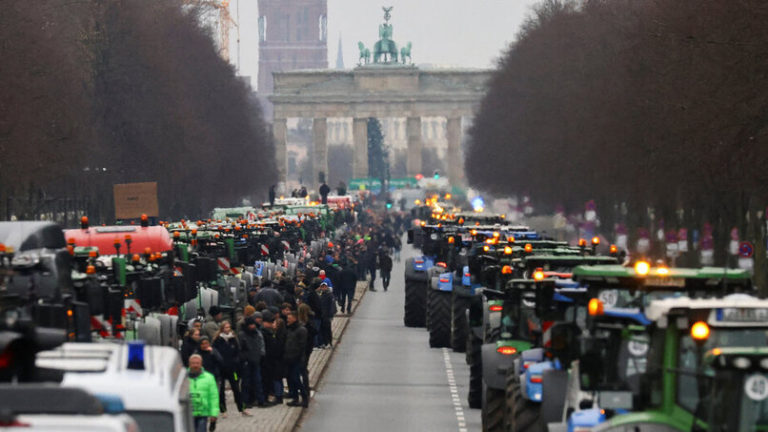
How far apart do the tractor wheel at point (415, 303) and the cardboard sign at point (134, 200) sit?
6810 millimetres

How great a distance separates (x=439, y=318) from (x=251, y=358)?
42.2ft

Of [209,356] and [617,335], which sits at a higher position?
[617,335]

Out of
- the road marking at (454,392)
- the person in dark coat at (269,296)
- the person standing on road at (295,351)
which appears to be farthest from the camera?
the person in dark coat at (269,296)

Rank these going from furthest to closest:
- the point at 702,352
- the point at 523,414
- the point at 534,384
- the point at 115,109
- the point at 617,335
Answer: the point at 115,109 < the point at 523,414 < the point at 534,384 < the point at 617,335 < the point at 702,352

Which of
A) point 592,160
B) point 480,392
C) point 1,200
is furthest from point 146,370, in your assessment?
point 592,160

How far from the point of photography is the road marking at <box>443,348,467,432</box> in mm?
28297

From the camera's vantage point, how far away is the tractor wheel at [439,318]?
4075cm

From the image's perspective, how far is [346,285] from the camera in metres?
57.3

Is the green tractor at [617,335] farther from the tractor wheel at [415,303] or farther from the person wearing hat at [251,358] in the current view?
the tractor wheel at [415,303]

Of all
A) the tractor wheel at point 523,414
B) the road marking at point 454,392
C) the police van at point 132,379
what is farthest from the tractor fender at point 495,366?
the police van at point 132,379

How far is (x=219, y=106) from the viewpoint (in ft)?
396

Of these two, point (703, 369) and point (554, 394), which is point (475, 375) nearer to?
point (554, 394)

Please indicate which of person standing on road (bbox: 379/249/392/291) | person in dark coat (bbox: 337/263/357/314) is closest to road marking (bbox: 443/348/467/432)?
person in dark coat (bbox: 337/263/357/314)

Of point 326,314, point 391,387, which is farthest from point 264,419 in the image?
point 326,314
